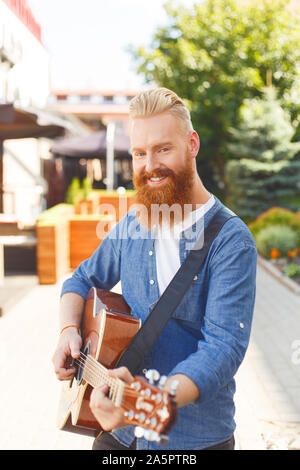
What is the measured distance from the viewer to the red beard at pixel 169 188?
1.60m

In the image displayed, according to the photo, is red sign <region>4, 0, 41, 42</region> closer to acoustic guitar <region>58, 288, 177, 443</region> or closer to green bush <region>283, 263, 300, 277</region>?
acoustic guitar <region>58, 288, 177, 443</region>

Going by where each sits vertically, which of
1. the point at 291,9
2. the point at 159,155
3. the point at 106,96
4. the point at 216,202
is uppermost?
the point at 291,9

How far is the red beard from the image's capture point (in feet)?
5.25

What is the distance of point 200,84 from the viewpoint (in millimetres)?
22531

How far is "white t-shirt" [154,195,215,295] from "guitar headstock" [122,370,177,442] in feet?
1.59

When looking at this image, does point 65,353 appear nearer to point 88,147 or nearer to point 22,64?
point 22,64

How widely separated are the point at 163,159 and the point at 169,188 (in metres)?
0.10

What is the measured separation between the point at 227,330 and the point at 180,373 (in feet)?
0.65

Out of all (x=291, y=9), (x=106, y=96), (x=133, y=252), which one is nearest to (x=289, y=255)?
(x=133, y=252)

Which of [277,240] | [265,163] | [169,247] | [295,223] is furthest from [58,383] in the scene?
[265,163]

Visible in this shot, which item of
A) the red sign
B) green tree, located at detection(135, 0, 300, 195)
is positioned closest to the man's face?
the red sign
